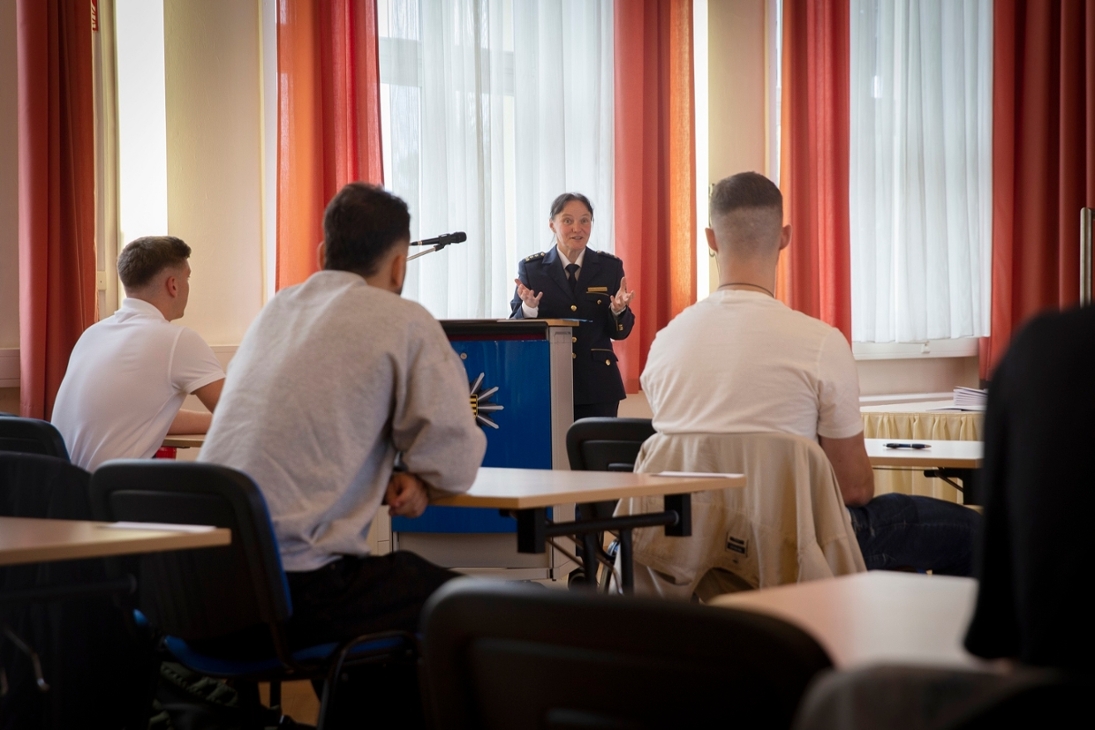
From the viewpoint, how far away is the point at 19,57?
4.53 metres

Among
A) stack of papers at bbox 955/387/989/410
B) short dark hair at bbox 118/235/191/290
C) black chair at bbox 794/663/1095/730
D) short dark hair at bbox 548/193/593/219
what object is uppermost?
short dark hair at bbox 548/193/593/219

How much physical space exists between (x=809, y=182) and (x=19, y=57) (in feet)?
13.7

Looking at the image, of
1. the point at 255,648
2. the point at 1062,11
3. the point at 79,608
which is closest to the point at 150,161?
the point at 79,608

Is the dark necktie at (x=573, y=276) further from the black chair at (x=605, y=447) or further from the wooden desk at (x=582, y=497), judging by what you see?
the wooden desk at (x=582, y=497)

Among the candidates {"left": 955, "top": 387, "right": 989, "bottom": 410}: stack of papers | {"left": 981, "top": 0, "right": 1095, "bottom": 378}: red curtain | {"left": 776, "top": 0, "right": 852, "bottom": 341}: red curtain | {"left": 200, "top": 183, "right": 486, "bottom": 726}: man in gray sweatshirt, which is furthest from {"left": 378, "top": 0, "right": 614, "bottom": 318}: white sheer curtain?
{"left": 200, "top": 183, "right": 486, "bottom": 726}: man in gray sweatshirt

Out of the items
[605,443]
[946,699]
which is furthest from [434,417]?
[946,699]

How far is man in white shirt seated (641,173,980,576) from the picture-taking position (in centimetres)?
240

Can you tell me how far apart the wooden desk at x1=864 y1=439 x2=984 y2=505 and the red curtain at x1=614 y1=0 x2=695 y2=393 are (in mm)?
3097

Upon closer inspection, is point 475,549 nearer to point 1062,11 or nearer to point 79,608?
point 79,608

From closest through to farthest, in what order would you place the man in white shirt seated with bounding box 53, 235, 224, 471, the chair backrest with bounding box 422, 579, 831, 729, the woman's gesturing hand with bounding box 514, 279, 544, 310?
1. the chair backrest with bounding box 422, 579, 831, 729
2. the man in white shirt seated with bounding box 53, 235, 224, 471
3. the woman's gesturing hand with bounding box 514, 279, 544, 310

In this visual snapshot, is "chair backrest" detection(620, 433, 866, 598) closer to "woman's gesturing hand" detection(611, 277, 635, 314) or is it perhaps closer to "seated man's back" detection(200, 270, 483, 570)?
"seated man's back" detection(200, 270, 483, 570)

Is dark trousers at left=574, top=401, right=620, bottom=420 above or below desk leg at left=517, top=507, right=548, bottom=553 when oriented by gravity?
below

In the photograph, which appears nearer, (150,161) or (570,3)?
(150,161)

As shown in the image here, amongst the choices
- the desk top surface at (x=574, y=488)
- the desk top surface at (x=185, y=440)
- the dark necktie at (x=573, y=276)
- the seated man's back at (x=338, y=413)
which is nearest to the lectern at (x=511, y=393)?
the dark necktie at (x=573, y=276)
